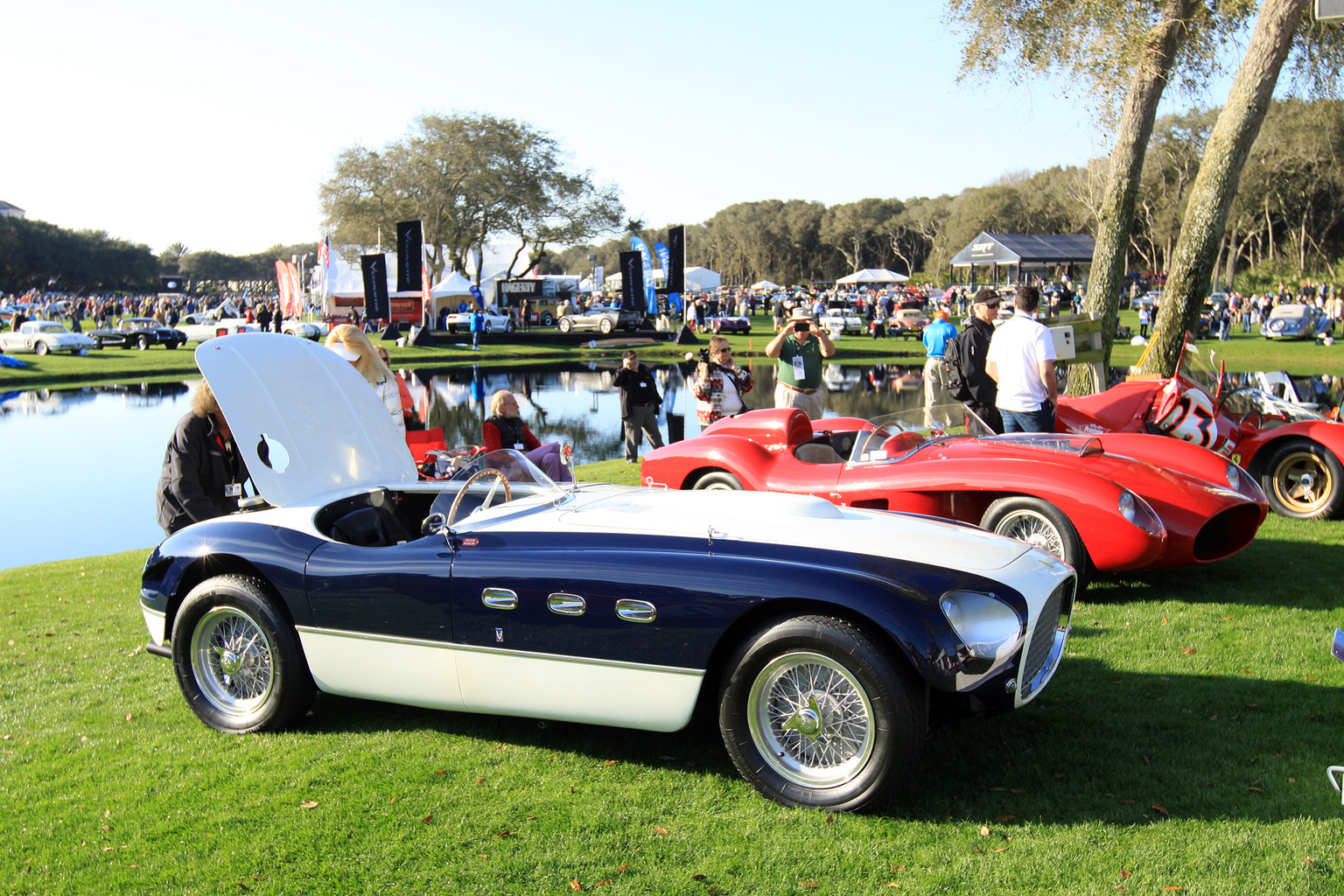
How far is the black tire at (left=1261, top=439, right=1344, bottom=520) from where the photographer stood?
8.17m

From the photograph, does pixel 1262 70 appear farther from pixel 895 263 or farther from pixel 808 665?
pixel 895 263

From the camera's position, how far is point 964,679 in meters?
3.43

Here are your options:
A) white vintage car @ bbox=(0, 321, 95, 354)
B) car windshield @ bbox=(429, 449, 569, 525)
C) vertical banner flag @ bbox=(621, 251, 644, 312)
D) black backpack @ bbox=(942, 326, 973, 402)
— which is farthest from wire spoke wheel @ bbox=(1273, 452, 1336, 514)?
white vintage car @ bbox=(0, 321, 95, 354)

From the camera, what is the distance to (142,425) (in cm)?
2073

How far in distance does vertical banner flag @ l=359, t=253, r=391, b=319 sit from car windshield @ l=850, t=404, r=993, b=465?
34.7 m

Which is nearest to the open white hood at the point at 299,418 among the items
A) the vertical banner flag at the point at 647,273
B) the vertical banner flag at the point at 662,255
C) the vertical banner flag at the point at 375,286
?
the vertical banner flag at the point at 375,286

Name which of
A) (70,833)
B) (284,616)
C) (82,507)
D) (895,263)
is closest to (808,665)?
(284,616)

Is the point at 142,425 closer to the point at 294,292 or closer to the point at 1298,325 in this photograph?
the point at 294,292

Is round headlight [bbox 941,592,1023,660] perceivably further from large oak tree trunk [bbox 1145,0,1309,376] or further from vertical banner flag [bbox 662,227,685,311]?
vertical banner flag [bbox 662,227,685,311]

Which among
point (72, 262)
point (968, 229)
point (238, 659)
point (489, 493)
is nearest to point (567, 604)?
point (489, 493)

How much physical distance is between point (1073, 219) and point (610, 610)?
3331 inches

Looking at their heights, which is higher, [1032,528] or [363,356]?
[363,356]

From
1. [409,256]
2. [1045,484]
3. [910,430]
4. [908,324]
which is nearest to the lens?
[1045,484]

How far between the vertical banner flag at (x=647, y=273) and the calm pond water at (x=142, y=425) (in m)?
10.2
